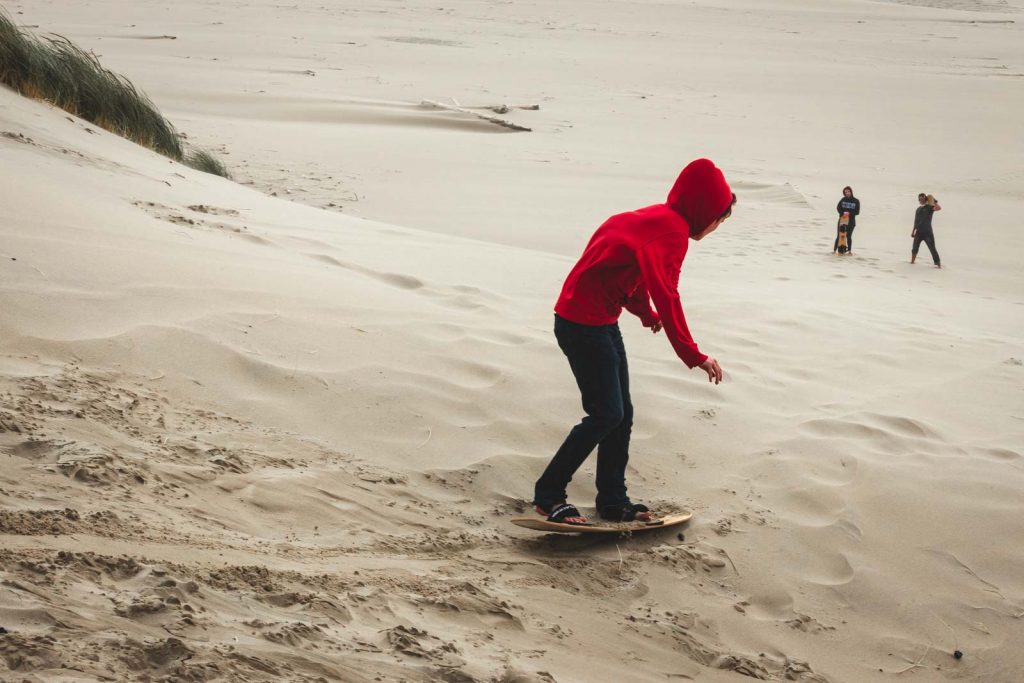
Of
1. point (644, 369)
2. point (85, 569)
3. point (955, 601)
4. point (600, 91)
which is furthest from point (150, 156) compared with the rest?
point (600, 91)

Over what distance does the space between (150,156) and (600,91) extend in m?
17.1

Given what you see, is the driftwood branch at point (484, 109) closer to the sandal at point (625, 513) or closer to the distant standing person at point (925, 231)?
the distant standing person at point (925, 231)

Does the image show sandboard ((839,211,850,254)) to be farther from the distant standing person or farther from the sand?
the sand

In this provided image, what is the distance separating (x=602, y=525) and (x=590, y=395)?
1.69 ft

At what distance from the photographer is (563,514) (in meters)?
3.89

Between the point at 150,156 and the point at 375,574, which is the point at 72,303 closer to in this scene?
the point at 375,574

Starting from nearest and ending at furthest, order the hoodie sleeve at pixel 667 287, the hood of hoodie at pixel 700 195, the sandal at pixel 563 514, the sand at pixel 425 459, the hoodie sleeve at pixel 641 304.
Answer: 1. the sand at pixel 425 459
2. the hoodie sleeve at pixel 667 287
3. the hood of hoodie at pixel 700 195
4. the sandal at pixel 563 514
5. the hoodie sleeve at pixel 641 304

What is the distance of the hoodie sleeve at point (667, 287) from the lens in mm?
3639

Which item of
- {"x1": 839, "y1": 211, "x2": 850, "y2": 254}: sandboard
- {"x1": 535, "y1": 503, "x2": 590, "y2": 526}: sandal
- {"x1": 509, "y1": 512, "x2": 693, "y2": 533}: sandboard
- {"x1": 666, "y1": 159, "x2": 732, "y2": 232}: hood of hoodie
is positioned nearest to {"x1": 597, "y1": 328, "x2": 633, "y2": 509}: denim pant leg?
{"x1": 509, "y1": 512, "x2": 693, "y2": 533}: sandboard

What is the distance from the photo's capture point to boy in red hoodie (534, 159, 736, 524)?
370 centimetres

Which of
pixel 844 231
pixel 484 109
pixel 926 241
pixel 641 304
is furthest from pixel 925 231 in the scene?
pixel 484 109

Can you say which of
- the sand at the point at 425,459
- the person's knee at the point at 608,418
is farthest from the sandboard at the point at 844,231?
the person's knee at the point at 608,418

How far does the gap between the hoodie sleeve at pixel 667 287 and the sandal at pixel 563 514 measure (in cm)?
75

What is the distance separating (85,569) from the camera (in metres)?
2.64
